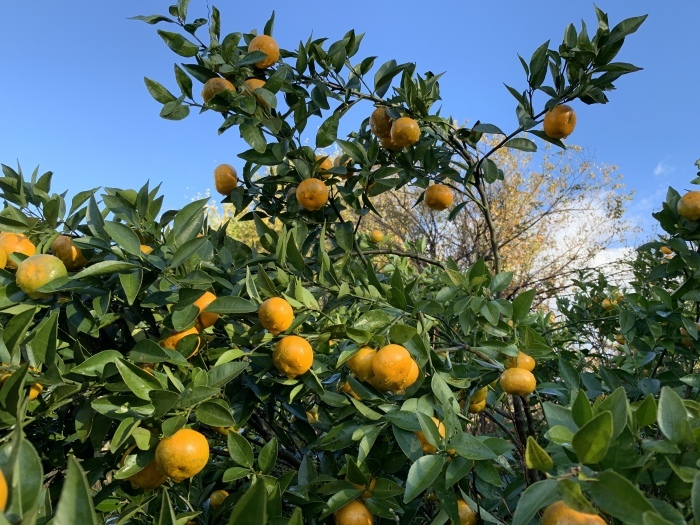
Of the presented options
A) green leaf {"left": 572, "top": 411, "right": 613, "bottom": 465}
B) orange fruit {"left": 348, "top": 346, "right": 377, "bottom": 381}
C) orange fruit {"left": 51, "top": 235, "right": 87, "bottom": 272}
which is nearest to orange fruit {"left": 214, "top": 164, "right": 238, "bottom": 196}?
orange fruit {"left": 51, "top": 235, "right": 87, "bottom": 272}

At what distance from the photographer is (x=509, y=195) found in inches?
423

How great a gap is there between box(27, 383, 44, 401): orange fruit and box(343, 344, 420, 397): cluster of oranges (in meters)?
0.62

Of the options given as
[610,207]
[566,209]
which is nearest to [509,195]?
[566,209]

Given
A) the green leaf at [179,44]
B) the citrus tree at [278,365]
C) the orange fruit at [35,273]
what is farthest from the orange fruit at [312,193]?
the orange fruit at [35,273]

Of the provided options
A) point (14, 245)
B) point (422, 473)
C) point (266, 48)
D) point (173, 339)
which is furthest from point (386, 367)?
point (266, 48)

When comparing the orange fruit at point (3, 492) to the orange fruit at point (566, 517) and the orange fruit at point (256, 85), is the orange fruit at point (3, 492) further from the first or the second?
the orange fruit at point (256, 85)

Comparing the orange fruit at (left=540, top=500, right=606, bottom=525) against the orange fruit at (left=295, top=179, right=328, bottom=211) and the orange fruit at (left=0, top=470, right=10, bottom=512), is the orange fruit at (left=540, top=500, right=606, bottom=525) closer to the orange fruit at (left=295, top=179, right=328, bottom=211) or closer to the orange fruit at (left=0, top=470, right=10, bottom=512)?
the orange fruit at (left=0, top=470, right=10, bottom=512)

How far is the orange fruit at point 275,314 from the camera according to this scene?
1.04 m

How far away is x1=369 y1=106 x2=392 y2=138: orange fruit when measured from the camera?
5.84 feet

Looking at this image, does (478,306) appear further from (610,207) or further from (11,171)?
(610,207)

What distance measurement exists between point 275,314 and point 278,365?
0.11 meters

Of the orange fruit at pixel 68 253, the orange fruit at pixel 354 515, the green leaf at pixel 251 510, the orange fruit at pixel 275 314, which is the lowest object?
the orange fruit at pixel 354 515

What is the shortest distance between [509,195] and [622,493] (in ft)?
35.3

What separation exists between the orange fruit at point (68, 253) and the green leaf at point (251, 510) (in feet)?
2.89
